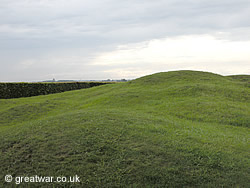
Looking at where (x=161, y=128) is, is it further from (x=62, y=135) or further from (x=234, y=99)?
(x=234, y=99)

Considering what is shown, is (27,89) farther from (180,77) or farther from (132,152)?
(132,152)

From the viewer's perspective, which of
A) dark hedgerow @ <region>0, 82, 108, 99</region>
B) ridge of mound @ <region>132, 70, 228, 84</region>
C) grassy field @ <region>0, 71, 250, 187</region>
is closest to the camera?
grassy field @ <region>0, 71, 250, 187</region>

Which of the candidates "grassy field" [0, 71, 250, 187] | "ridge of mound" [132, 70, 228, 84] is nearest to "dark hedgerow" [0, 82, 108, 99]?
"ridge of mound" [132, 70, 228, 84]

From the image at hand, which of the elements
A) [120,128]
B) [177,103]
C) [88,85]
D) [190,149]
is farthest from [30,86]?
[190,149]

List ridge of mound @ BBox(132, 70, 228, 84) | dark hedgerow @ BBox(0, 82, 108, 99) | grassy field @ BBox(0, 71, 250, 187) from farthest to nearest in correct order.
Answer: dark hedgerow @ BBox(0, 82, 108, 99)
ridge of mound @ BBox(132, 70, 228, 84)
grassy field @ BBox(0, 71, 250, 187)

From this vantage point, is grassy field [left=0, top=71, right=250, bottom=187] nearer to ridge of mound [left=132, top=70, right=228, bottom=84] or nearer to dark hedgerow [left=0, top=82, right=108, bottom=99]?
ridge of mound [left=132, top=70, right=228, bottom=84]

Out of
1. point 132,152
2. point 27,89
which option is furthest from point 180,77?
point 27,89

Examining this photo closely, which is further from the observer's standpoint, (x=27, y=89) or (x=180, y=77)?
(x=27, y=89)

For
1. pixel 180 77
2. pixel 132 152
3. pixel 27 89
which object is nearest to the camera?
pixel 132 152

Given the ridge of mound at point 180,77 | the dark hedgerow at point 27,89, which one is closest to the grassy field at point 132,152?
the ridge of mound at point 180,77

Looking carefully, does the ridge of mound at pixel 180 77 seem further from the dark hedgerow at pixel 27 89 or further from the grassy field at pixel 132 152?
the dark hedgerow at pixel 27 89

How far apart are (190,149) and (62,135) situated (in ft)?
12.9

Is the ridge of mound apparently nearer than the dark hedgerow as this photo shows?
Yes

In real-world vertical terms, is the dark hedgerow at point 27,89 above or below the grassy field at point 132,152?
above
